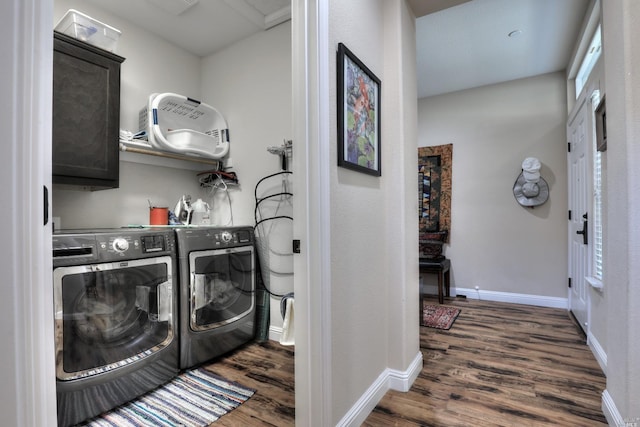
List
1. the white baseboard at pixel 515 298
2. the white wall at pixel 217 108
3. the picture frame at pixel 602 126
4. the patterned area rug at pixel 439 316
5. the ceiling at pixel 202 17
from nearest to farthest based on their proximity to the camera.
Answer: the picture frame at pixel 602 126
the ceiling at pixel 202 17
the white wall at pixel 217 108
the patterned area rug at pixel 439 316
the white baseboard at pixel 515 298

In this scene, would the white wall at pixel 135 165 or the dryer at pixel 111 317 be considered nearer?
the dryer at pixel 111 317

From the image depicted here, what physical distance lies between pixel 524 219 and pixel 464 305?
1294 mm

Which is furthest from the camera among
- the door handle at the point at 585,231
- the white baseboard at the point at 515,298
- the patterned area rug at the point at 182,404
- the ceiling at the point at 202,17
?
the white baseboard at the point at 515,298

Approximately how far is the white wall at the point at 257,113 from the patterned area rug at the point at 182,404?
80 cm

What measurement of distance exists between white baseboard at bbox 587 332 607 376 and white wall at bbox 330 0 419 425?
4.24 ft

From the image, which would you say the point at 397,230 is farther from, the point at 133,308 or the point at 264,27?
the point at 264,27

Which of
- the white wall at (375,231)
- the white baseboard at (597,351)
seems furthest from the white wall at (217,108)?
the white baseboard at (597,351)

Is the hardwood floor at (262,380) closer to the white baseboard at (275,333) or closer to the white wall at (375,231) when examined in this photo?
the white baseboard at (275,333)

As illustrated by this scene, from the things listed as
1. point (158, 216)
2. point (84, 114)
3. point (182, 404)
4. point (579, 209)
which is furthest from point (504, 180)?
point (84, 114)

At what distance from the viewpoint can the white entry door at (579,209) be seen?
8.74ft

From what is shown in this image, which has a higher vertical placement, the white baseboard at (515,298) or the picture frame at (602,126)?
the picture frame at (602,126)

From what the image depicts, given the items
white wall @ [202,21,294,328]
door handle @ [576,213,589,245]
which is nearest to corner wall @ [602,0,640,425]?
door handle @ [576,213,589,245]

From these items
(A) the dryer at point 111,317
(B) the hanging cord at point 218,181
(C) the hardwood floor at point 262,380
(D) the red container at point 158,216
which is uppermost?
(B) the hanging cord at point 218,181

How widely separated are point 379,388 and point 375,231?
0.90 meters
